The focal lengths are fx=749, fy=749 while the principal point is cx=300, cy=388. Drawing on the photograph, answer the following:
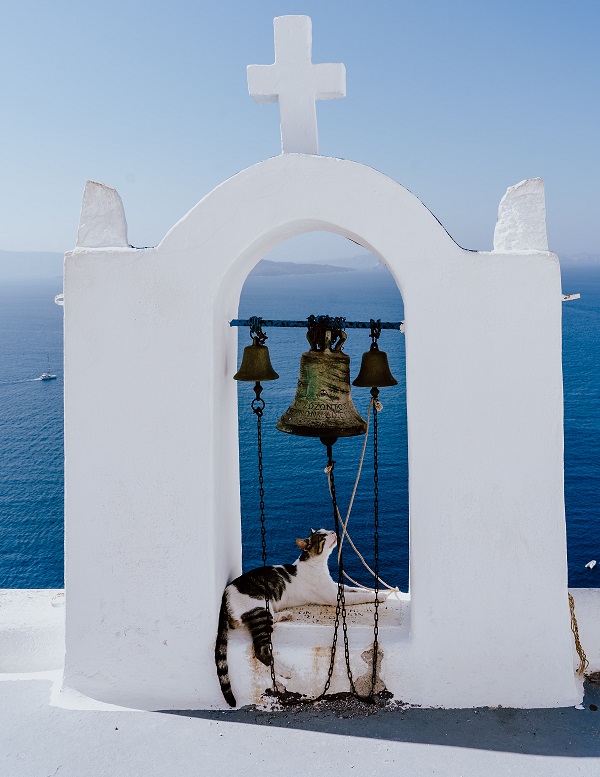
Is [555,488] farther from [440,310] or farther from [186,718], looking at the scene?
[186,718]

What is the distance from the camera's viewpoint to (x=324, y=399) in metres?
3.91

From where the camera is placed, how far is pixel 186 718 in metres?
3.76

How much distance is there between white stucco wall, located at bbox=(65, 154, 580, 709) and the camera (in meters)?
3.68

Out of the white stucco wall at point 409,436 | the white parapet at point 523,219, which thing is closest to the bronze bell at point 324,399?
the white stucco wall at point 409,436

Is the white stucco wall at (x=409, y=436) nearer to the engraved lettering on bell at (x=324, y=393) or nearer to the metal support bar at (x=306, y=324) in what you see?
the metal support bar at (x=306, y=324)

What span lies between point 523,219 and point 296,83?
135cm

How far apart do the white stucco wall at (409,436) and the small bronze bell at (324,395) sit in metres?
0.38

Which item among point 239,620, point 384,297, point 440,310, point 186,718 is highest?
point 384,297

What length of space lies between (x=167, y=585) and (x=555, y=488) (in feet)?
6.61

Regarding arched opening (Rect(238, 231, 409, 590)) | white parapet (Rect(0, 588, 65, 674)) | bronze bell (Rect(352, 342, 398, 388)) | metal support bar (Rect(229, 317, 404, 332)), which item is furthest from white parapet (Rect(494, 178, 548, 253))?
arched opening (Rect(238, 231, 409, 590))

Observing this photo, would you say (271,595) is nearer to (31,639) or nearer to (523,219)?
(31,639)

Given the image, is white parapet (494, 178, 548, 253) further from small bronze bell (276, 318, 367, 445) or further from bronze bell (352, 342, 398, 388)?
small bronze bell (276, 318, 367, 445)

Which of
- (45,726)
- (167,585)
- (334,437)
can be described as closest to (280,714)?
(167,585)

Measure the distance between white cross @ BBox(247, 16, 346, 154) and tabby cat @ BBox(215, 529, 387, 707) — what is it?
2282mm
